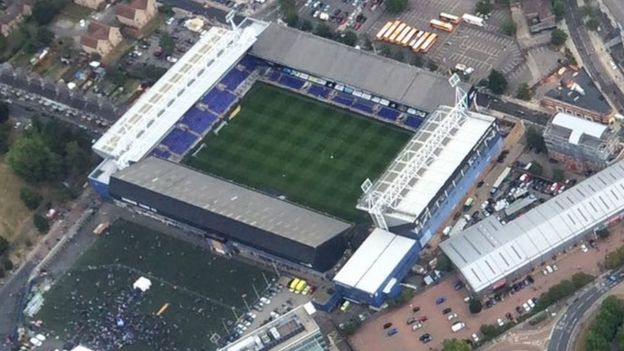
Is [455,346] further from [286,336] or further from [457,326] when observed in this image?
[286,336]

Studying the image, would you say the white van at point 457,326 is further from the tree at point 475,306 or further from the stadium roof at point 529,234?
the stadium roof at point 529,234

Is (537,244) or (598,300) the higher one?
(537,244)

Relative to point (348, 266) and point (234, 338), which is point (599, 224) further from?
point (234, 338)

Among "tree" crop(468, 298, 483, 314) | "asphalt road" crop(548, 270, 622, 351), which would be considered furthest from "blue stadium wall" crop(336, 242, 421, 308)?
"asphalt road" crop(548, 270, 622, 351)

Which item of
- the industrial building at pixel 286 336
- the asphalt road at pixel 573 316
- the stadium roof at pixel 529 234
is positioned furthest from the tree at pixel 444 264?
the industrial building at pixel 286 336

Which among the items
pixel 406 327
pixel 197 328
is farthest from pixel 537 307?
pixel 197 328

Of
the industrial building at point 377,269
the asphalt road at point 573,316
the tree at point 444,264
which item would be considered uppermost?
the industrial building at point 377,269

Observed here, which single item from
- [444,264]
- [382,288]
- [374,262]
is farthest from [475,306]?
[374,262]

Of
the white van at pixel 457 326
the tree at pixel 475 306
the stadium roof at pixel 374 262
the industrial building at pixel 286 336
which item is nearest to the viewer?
the industrial building at pixel 286 336
